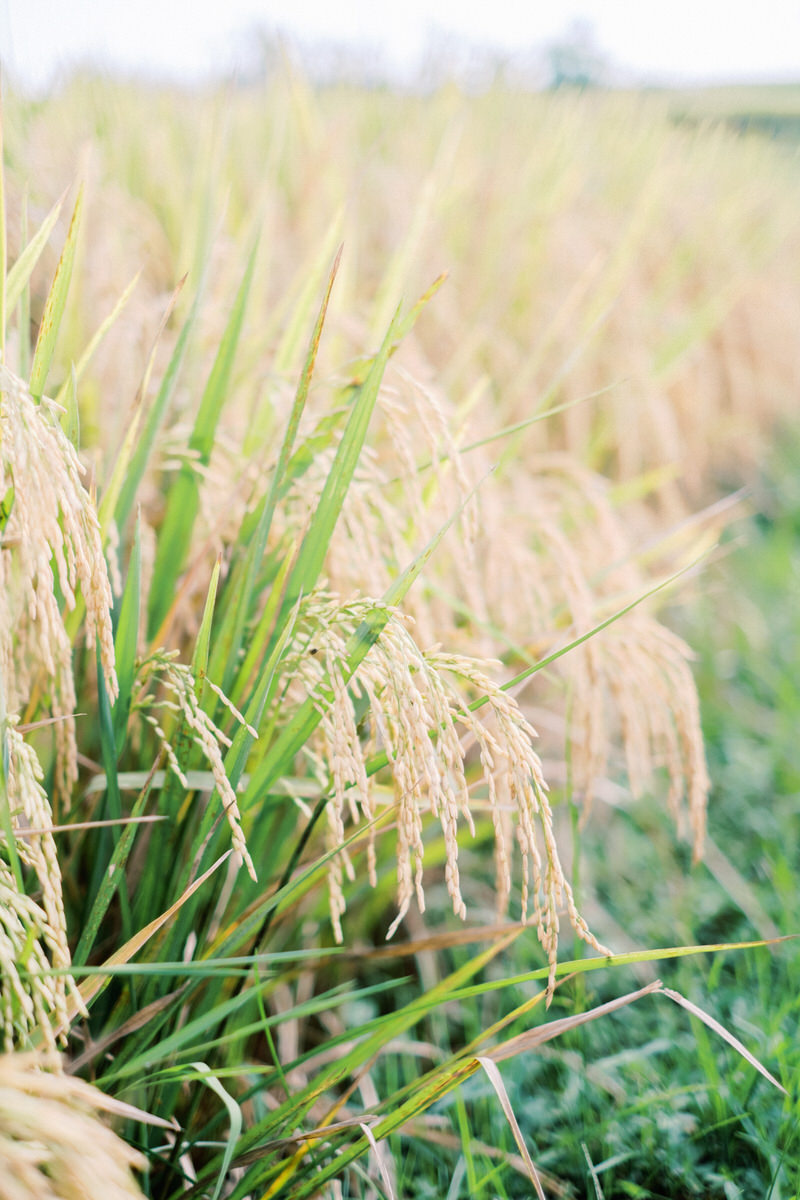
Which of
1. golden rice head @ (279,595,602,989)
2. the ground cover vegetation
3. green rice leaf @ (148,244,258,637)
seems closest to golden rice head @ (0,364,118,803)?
the ground cover vegetation

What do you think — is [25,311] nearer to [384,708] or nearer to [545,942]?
[384,708]

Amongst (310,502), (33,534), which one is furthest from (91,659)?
(33,534)

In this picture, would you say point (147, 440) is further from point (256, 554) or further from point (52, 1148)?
point (52, 1148)

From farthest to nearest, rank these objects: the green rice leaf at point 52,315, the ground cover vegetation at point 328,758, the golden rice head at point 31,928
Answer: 1. the green rice leaf at point 52,315
2. the ground cover vegetation at point 328,758
3. the golden rice head at point 31,928

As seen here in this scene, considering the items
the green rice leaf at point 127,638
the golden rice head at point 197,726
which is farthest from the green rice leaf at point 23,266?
the golden rice head at point 197,726

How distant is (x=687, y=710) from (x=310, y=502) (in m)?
0.59

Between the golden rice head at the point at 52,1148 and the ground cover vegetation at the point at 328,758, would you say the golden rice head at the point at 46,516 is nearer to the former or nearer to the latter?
the ground cover vegetation at the point at 328,758

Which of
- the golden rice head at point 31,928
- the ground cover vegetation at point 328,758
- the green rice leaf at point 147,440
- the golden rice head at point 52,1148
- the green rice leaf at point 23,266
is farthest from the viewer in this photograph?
the green rice leaf at point 147,440

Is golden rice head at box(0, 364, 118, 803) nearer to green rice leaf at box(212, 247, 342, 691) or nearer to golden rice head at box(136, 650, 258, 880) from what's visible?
golden rice head at box(136, 650, 258, 880)

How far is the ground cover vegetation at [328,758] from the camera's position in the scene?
0.78 m

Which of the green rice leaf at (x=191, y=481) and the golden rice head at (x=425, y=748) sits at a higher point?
the green rice leaf at (x=191, y=481)

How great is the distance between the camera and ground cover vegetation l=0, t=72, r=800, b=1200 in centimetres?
78

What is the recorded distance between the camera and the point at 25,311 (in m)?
1.11

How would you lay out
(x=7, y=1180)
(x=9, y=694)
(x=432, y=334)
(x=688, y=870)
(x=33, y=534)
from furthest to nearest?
(x=432, y=334)
(x=688, y=870)
(x=9, y=694)
(x=33, y=534)
(x=7, y=1180)
